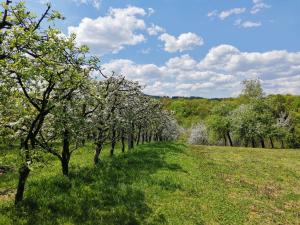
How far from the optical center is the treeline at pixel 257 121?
84250mm

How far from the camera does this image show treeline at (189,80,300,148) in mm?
84250

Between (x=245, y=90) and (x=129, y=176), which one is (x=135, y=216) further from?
(x=245, y=90)

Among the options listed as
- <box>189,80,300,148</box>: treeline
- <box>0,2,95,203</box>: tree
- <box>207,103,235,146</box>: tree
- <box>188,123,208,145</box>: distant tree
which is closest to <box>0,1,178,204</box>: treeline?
<box>0,2,95,203</box>: tree

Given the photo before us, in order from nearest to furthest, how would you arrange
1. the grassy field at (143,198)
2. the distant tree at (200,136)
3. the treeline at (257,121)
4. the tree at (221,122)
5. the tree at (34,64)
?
1. the tree at (34,64)
2. the grassy field at (143,198)
3. the treeline at (257,121)
4. the tree at (221,122)
5. the distant tree at (200,136)

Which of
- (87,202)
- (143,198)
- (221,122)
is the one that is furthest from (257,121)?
(87,202)

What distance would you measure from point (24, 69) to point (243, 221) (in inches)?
475

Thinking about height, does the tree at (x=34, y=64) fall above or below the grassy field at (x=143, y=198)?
above

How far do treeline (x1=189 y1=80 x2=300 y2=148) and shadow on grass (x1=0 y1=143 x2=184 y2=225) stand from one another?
71.1 meters

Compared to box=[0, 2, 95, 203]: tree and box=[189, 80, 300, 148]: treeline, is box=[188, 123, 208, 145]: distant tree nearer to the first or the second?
box=[189, 80, 300, 148]: treeline

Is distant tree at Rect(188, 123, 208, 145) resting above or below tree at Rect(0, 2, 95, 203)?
below

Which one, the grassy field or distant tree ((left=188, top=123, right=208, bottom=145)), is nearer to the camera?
the grassy field

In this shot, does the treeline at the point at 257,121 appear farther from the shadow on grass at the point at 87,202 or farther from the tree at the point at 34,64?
the tree at the point at 34,64

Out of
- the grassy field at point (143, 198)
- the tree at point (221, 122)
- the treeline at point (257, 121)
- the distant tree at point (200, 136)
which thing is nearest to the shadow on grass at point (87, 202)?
the grassy field at point (143, 198)

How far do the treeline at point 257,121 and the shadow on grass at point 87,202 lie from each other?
71084 mm
